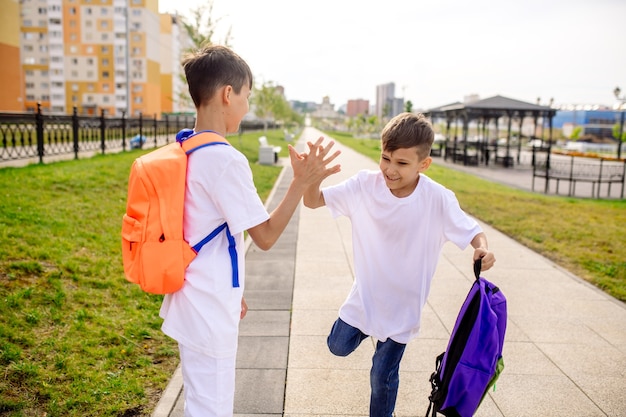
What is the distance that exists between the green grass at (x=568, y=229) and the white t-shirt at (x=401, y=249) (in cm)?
425

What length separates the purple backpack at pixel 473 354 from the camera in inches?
86.1

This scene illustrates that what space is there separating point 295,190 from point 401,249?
0.78 metres

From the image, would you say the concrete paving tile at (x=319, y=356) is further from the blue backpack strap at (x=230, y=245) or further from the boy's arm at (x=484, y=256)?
the blue backpack strap at (x=230, y=245)

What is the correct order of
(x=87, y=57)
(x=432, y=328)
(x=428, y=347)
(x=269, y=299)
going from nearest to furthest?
(x=428, y=347) → (x=432, y=328) → (x=269, y=299) → (x=87, y=57)

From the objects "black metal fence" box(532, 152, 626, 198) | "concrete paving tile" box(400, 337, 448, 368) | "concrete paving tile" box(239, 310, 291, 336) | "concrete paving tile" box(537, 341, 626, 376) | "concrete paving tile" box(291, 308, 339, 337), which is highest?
"black metal fence" box(532, 152, 626, 198)

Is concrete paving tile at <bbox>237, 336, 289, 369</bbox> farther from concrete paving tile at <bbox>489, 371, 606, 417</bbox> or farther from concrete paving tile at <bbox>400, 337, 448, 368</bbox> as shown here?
concrete paving tile at <bbox>489, 371, 606, 417</bbox>

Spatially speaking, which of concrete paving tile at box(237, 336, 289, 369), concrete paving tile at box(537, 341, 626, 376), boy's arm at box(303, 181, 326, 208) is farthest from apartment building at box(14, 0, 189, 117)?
boy's arm at box(303, 181, 326, 208)

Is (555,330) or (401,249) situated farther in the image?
(555,330)

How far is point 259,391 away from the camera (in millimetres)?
3395

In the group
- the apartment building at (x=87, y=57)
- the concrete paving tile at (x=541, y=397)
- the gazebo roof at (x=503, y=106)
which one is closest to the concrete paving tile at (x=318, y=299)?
the concrete paving tile at (x=541, y=397)

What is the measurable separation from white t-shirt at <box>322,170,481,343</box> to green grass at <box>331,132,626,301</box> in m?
4.25

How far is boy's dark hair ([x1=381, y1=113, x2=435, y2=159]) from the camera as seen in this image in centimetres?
244

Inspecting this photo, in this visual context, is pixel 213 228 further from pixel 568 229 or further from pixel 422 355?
pixel 568 229

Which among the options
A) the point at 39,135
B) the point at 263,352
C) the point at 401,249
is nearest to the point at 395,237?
the point at 401,249
